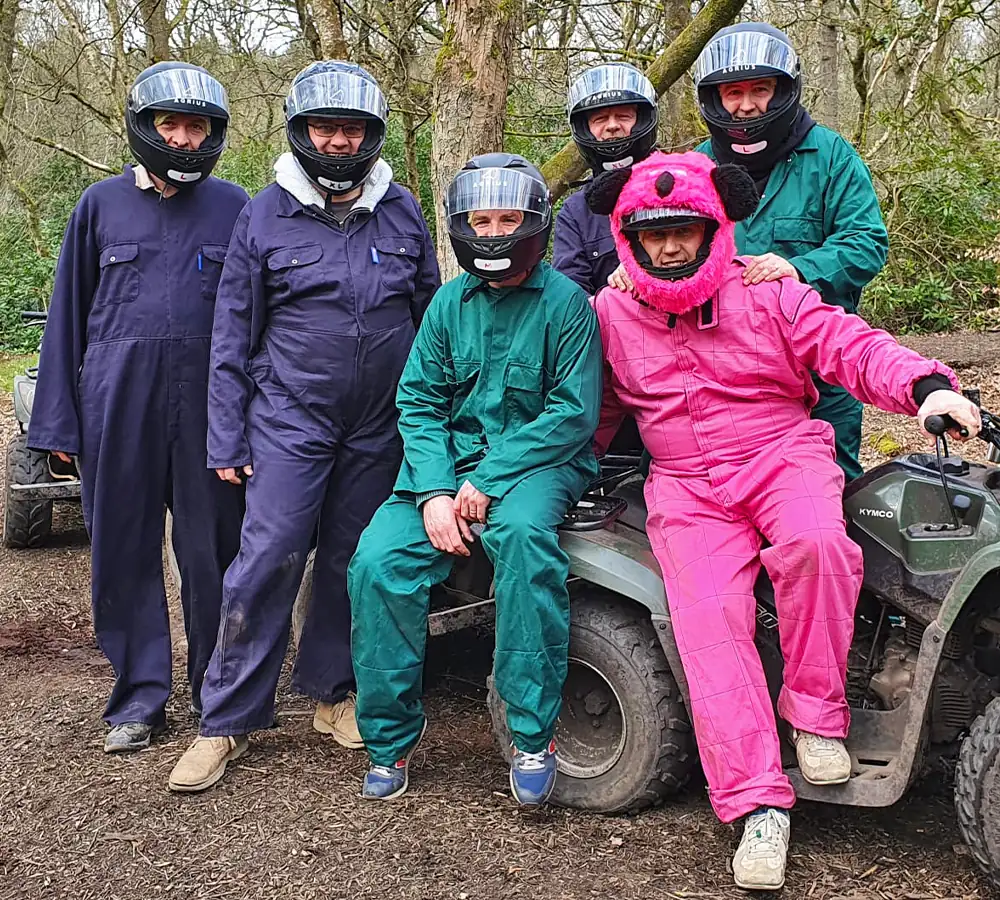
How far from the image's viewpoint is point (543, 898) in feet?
10.3

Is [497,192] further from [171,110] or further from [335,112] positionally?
[171,110]

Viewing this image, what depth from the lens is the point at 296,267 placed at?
4047 millimetres

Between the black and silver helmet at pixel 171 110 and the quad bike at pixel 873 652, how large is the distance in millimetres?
1770

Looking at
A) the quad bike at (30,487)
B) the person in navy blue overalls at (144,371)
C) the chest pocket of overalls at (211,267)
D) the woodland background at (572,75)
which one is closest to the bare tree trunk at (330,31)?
the woodland background at (572,75)

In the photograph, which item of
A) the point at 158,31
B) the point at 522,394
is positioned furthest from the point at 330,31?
the point at 158,31

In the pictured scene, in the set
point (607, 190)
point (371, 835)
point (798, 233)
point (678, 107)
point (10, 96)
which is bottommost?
point (371, 835)

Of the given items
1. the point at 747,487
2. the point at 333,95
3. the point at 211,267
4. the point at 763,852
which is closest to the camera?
the point at 763,852

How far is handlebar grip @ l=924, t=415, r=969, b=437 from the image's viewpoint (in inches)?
118

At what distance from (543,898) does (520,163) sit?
2277 millimetres

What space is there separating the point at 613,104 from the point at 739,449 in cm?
151

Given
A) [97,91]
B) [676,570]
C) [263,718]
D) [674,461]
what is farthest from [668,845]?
[97,91]

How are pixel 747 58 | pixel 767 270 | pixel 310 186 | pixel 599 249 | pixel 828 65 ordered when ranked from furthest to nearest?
1. pixel 828 65
2. pixel 599 249
3. pixel 310 186
4. pixel 747 58
5. pixel 767 270

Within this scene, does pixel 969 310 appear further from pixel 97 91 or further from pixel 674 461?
pixel 97 91

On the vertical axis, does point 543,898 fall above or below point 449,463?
below
